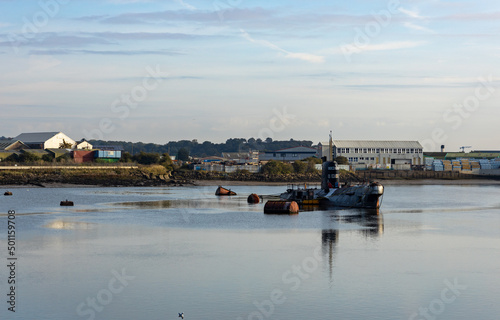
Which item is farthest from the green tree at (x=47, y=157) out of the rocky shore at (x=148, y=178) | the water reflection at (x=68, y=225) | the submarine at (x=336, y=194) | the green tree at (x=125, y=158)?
the water reflection at (x=68, y=225)

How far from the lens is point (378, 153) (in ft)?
630

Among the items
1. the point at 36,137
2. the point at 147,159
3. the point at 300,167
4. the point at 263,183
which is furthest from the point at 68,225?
the point at 300,167

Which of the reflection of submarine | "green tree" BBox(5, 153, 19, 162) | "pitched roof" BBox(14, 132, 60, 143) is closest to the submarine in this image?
the reflection of submarine

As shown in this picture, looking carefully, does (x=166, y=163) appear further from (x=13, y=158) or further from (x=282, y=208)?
(x=282, y=208)

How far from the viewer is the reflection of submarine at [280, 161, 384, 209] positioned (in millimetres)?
78750

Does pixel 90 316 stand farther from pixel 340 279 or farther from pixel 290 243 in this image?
pixel 290 243

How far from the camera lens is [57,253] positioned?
137 feet

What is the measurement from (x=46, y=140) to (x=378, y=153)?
96010mm

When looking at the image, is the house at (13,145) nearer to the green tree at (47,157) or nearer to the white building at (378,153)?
the green tree at (47,157)

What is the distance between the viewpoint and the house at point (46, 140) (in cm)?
16388

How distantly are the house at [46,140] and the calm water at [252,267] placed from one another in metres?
102

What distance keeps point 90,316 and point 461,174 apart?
187 m

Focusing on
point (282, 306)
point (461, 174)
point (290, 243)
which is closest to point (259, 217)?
point (290, 243)

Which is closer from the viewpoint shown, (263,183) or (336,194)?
(336,194)
